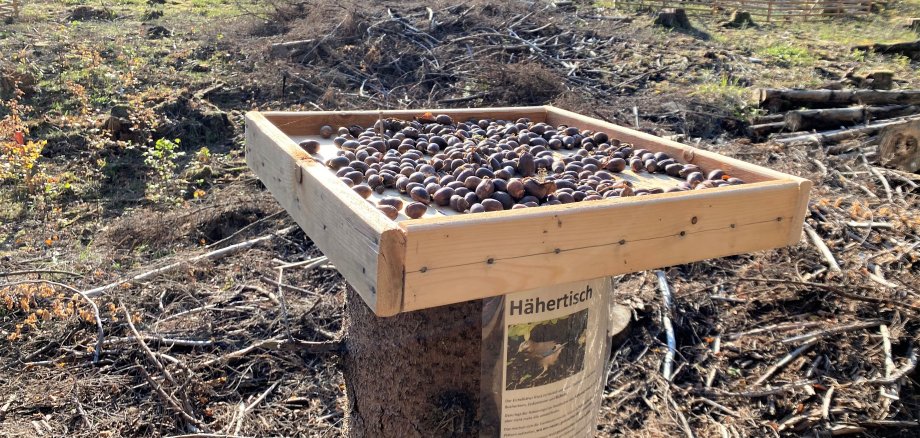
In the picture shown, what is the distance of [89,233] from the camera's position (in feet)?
18.8

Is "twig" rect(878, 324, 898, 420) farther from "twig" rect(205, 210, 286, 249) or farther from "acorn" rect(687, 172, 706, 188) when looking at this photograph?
"twig" rect(205, 210, 286, 249)

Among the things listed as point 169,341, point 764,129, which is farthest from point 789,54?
point 169,341

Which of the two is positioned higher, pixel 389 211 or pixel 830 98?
pixel 389 211

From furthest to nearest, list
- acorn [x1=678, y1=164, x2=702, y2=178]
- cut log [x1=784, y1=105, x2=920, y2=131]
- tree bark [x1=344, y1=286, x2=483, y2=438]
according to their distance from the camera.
A: cut log [x1=784, y1=105, x2=920, y2=131], acorn [x1=678, y1=164, x2=702, y2=178], tree bark [x1=344, y1=286, x2=483, y2=438]

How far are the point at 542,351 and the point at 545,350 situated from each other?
0.01m

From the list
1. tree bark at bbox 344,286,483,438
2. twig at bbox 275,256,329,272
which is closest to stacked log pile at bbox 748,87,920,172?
twig at bbox 275,256,329,272

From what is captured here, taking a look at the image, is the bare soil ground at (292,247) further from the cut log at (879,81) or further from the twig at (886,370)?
the cut log at (879,81)

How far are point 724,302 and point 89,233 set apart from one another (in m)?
4.83

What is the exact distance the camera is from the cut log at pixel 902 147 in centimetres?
633

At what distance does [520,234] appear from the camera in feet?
5.35

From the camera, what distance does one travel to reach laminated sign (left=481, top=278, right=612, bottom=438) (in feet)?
6.63

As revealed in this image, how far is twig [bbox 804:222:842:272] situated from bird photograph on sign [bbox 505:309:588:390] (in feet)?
9.97

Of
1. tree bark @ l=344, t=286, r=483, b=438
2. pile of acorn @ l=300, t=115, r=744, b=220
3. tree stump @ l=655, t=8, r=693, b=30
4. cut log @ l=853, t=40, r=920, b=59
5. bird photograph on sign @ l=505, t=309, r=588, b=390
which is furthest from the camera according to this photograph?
tree stump @ l=655, t=8, r=693, b=30

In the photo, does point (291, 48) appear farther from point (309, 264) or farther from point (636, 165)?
point (636, 165)
